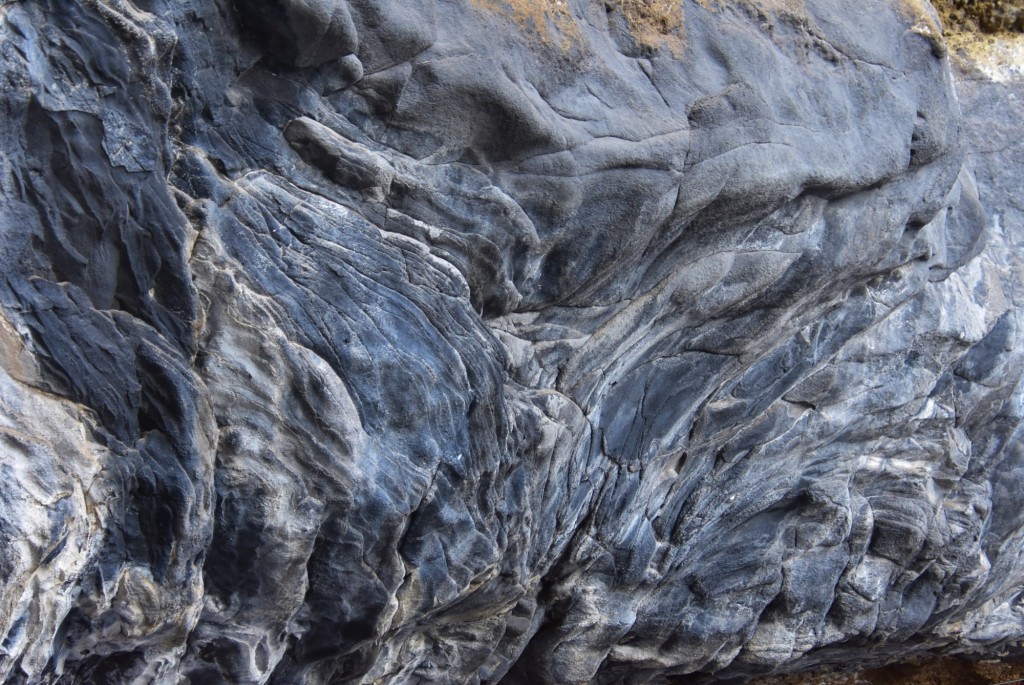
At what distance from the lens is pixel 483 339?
2982 mm

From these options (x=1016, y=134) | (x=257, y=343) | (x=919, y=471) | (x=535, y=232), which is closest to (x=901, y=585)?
(x=919, y=471)

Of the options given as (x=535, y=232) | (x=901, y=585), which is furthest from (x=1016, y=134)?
(x=535, y=232)

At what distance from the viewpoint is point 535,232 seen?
10.0 feet

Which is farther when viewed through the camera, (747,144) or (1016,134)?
(1016,134)

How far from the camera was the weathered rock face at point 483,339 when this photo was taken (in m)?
2.34

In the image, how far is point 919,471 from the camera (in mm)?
4504

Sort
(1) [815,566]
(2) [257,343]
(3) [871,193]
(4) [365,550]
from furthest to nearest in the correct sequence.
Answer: (1) [815,566], (3) [871,193], (4) [365,550], (2) [257,343]

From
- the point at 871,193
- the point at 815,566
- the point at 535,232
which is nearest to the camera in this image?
the point at 535,232

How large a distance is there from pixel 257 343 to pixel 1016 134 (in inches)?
163

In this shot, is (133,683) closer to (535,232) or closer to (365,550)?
(365,550)

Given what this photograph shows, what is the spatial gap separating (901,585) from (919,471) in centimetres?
58

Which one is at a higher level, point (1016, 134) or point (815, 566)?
point (1016, 134)

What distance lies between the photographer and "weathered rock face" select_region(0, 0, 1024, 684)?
234cm

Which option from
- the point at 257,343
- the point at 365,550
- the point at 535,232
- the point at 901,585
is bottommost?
the point at 901,585
